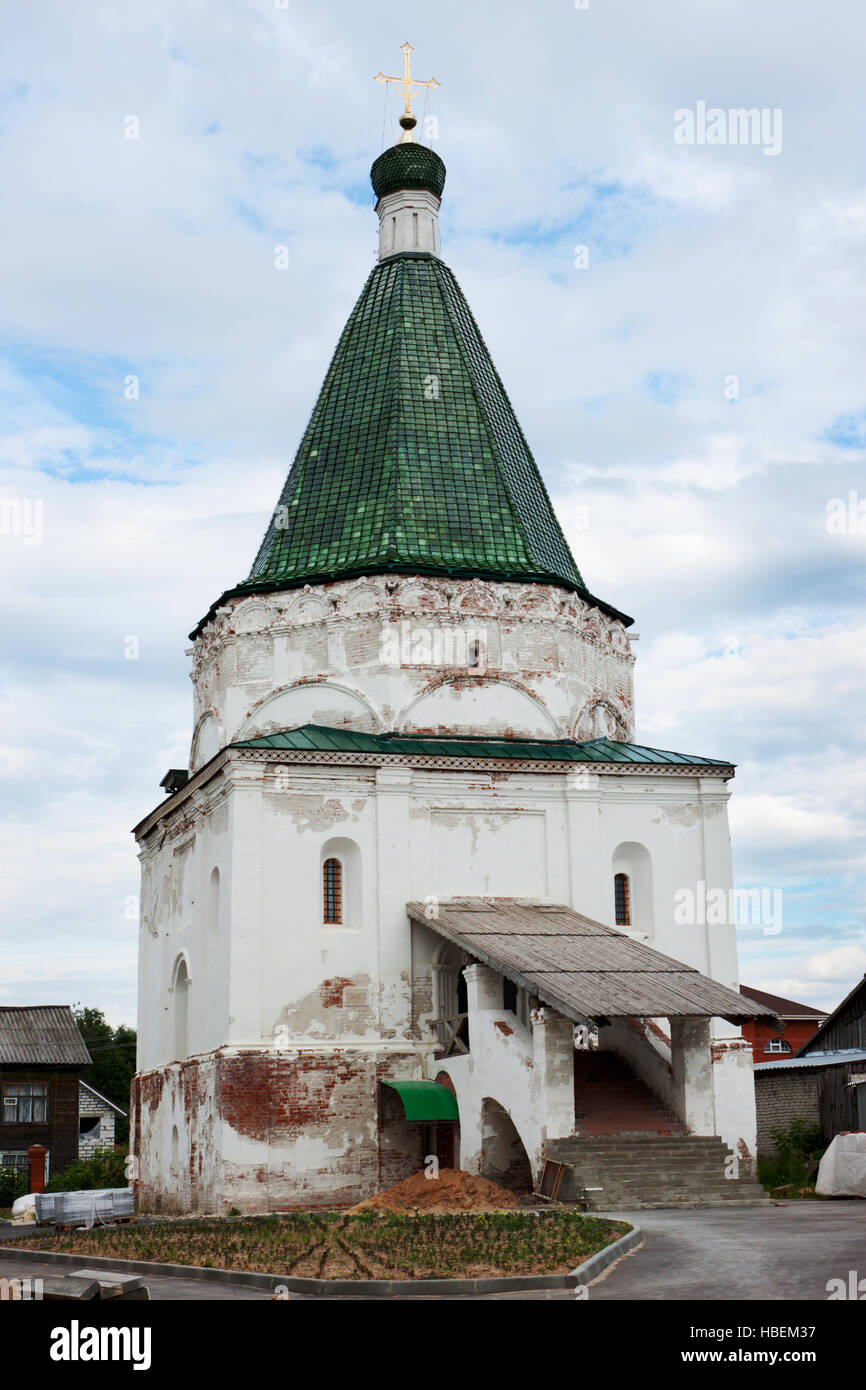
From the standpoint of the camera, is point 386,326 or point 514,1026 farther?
point 386,326

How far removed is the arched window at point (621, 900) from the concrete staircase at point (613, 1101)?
2434mm

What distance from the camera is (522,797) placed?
2075 cm

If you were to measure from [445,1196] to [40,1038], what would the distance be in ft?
69.7

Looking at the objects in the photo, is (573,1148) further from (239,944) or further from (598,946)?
(239,944)

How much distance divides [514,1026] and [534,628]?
7266 mm

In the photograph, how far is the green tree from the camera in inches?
2121

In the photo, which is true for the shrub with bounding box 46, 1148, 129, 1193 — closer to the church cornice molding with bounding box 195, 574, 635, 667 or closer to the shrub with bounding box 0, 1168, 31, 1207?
the shrub with bounding box 0, 1168, 31, 1207

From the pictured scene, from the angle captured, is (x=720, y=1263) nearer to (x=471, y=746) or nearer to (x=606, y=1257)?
(x=606, y=1257)

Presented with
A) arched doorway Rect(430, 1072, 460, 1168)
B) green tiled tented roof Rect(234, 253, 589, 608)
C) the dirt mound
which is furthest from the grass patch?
green tiled tented roof Rect(234, 253, 589, 608)

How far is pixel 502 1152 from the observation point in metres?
17.2

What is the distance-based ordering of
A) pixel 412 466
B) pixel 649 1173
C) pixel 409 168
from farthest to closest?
pixel 409 168, pixel 412 466, pixel 649 1173

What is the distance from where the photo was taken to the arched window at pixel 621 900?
21.1m

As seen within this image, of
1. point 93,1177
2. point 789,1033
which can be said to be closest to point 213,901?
point 93,1177
